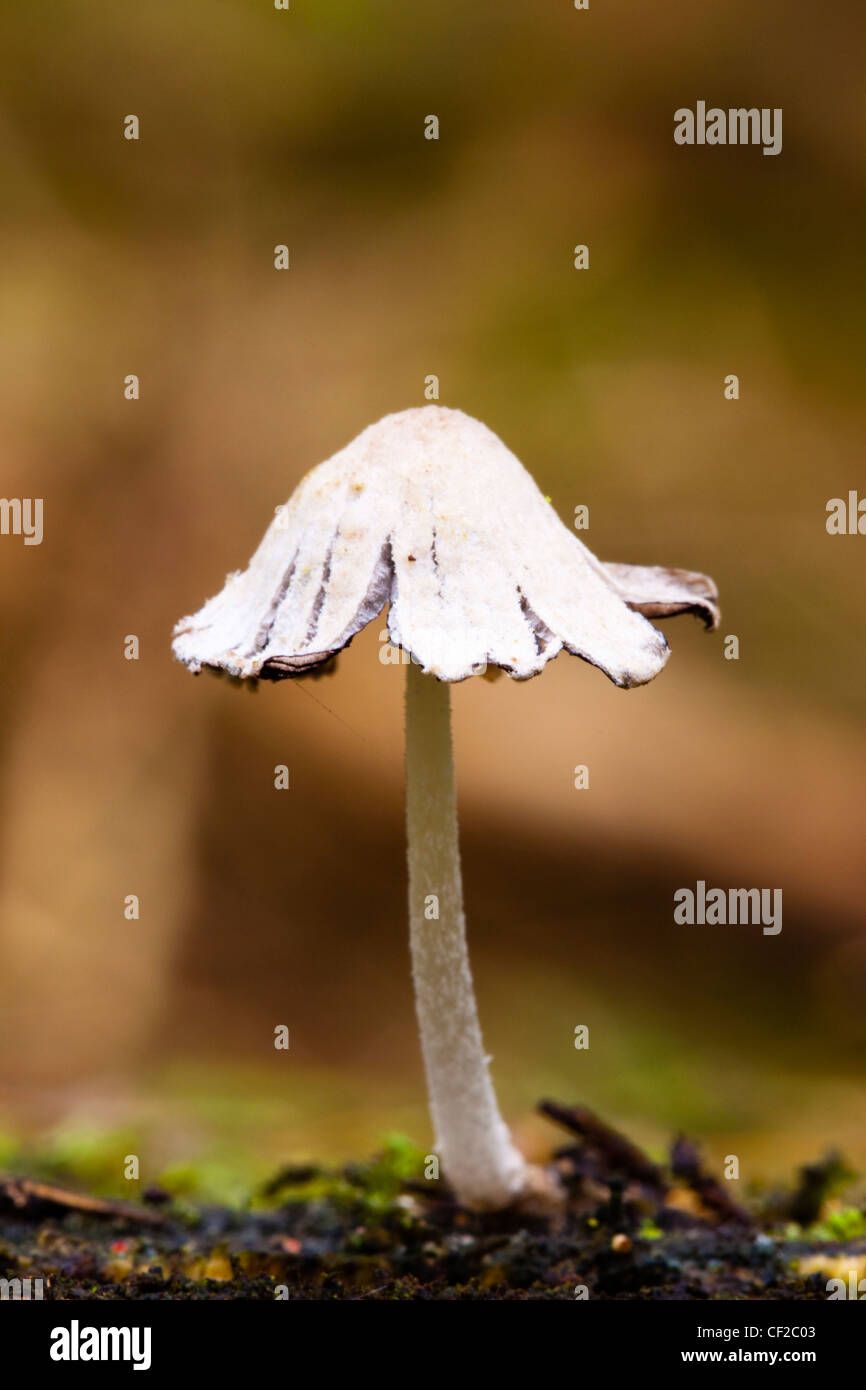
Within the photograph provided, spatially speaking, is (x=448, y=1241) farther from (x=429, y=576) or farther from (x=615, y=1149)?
(x=429, y=576)

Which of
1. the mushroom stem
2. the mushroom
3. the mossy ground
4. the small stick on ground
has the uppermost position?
the mushroom

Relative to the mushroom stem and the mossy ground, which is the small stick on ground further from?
the mushroom stem

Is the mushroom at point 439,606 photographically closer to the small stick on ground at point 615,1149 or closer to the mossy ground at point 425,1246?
the mossy ground at point 425,1246

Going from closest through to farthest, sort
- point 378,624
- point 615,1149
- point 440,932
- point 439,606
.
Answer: point 439,606 → point 440,932 → point 615,1149 → point 378,624

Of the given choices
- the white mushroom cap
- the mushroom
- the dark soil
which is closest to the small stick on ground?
the dark soil

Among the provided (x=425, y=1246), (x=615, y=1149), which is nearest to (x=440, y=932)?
(x=425, y=1246)

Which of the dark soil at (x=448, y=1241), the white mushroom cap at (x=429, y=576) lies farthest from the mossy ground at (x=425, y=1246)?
the white mushroom cap at (x=429, y=576)

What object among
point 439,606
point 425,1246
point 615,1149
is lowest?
point 425,1246

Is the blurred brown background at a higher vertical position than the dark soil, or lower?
higher
